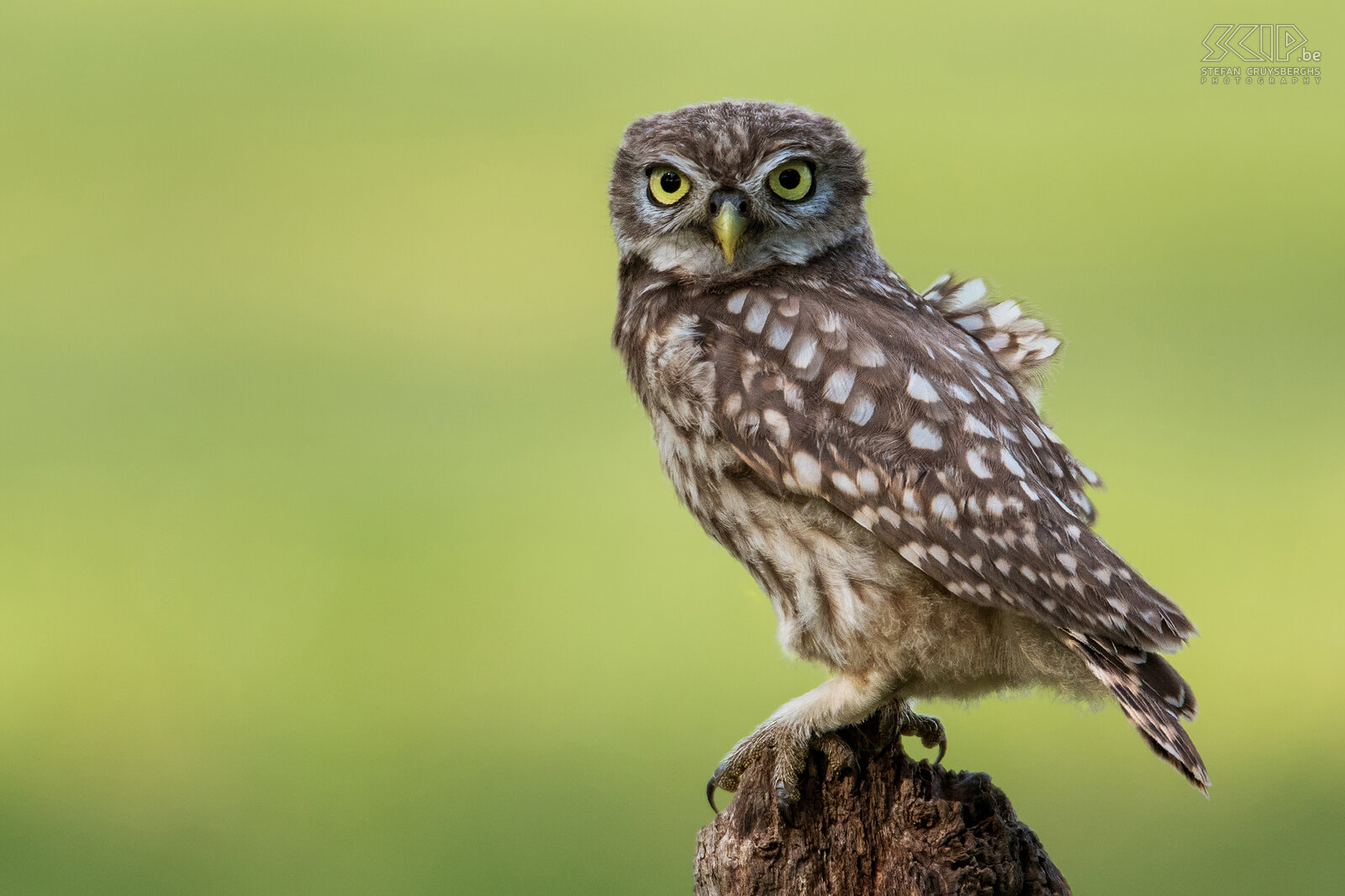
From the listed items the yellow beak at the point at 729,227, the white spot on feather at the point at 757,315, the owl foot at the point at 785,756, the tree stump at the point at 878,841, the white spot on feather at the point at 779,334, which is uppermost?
the yellow beak at the point at 729,227

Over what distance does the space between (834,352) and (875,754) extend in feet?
2.66

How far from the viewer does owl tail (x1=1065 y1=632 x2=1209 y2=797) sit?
220 centimetres

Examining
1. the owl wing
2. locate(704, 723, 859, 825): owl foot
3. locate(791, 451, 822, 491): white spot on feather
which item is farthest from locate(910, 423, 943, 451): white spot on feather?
locate(704, 723, 859, 825): owl foot

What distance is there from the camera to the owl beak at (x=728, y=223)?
2641mm

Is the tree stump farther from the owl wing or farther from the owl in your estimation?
the owl wing

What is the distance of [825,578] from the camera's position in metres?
2.61

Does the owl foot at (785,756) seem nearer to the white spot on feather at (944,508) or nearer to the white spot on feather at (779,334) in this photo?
the white spot on feather at (944,508)

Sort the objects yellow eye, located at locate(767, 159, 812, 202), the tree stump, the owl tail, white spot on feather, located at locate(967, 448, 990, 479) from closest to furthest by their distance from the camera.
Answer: the owl tail, the tree stump, white spot on feather, located at locate(967, 448, 990, 479), yellow eye, located at locate(767, 159, 812, 202)

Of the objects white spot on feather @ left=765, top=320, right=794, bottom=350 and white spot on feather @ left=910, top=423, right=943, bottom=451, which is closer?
white spot on feather @ left=910, top=423, right=943, bottom=451

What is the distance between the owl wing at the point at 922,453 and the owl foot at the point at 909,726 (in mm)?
483

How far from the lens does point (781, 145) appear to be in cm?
270

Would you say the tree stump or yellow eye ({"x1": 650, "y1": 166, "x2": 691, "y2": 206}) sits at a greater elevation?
yellow eye ({"x1": 650, "y1": 166, "x2": 691, "y2": 206})

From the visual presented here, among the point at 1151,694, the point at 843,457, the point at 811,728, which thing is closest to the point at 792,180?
the point at 843,457

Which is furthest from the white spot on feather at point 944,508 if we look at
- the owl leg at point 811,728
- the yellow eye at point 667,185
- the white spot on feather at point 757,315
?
the yellow eye at point 667,185
